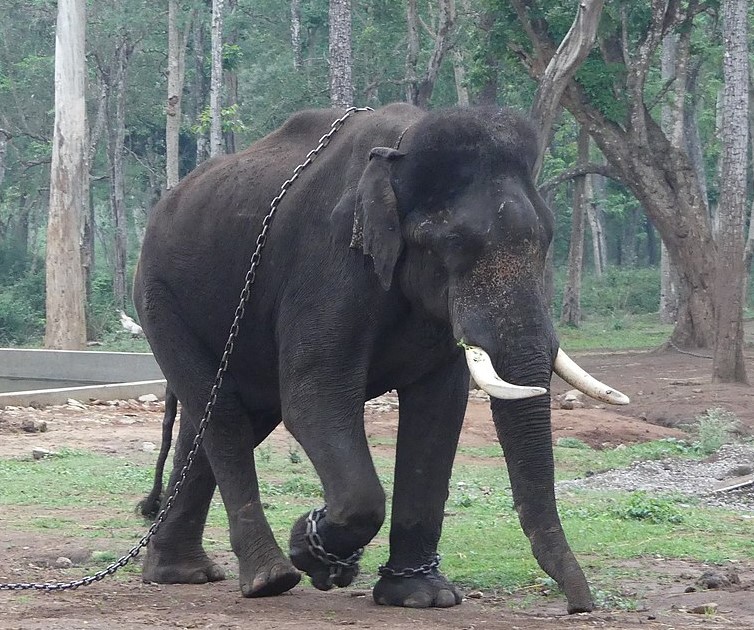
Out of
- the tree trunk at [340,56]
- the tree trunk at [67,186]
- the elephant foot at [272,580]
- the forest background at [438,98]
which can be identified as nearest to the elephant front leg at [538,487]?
the elephant foot at [272,580]

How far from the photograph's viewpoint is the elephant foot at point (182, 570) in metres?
6.98

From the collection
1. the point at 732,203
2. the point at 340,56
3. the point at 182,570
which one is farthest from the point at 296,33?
the point at 182,570

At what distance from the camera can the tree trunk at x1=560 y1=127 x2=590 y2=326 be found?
32.6m

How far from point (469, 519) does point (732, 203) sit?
1229cm

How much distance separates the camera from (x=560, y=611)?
19.1 ft

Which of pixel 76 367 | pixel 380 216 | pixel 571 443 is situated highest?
pixel 380 216

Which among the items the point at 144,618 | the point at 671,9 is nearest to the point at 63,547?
the point at 144,618

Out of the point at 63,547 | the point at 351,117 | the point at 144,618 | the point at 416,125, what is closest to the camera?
the point at 144,618

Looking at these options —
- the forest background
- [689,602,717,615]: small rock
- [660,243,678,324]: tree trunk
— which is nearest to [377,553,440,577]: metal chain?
[689,602,717,615]: small rock

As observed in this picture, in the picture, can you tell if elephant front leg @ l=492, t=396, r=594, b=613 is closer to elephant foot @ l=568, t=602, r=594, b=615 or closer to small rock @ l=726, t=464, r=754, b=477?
elephant foot @ l=568, t=602, r=594, b=615

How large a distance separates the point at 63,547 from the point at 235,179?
255 cm

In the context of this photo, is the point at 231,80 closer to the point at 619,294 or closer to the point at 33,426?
the point at 619,294

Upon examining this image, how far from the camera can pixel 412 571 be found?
6223 mm

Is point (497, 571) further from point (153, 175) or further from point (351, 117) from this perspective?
point (153, 175)
